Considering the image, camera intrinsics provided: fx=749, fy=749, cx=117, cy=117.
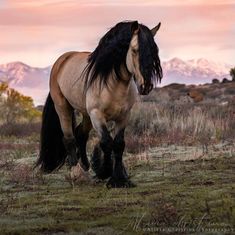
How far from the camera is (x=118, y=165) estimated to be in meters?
11.6

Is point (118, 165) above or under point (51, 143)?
under

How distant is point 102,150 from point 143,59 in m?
1.87

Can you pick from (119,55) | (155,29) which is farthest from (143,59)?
(155,29)

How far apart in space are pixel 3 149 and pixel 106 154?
986cm

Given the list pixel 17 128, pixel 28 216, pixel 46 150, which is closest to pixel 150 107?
pixel 17 128

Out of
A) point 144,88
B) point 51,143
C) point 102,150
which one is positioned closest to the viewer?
point 144,88

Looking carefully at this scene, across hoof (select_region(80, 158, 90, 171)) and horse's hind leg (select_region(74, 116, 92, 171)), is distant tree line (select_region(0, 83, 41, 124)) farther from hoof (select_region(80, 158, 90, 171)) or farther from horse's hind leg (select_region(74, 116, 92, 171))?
hoof (select_region(80, 158, 90, 171))

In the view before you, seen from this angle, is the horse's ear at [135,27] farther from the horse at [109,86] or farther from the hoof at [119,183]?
the hoof at [119,183]

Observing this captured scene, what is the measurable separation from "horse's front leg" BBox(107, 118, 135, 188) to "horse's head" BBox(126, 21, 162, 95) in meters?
0.98

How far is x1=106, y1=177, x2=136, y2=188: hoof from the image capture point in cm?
1139

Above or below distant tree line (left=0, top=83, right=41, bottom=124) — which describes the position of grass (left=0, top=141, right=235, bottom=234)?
below

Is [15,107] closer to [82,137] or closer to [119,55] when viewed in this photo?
[82,137]

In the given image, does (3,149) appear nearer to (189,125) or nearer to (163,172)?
(189,125)

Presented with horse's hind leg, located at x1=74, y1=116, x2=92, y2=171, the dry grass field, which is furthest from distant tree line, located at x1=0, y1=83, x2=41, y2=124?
horse's hind leg, located at x1=74, y1=116, x2=92, y2=171
